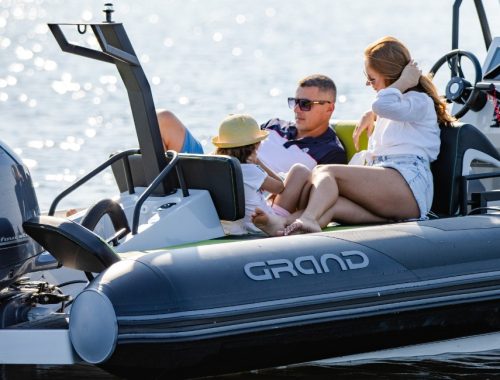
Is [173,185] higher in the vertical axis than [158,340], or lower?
higher

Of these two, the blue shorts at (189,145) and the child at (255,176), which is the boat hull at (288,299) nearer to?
the child at (255,176)

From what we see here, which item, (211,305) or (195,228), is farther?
(195,228)

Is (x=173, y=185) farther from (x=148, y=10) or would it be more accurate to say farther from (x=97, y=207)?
(x=148, y=10)

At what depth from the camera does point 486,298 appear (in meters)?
5.01

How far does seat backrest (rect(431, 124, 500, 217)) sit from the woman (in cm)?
7

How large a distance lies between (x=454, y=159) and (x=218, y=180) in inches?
44.0

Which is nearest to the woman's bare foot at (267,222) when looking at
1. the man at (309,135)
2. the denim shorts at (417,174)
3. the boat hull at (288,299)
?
the boat hull at (288,299)

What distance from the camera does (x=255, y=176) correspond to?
543 cm

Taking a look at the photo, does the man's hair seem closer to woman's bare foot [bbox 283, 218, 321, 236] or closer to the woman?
the woman

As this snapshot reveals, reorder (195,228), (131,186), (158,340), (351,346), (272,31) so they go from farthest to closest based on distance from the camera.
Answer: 1. (272,31)
2. (131,186)
3. (195,228)
4. (351,346)
5. (158,340)

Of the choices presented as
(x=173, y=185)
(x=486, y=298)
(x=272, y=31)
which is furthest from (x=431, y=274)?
(x=272, y=31)

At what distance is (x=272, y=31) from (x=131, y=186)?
916 inches

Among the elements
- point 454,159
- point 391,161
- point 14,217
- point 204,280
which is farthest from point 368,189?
point 14,217

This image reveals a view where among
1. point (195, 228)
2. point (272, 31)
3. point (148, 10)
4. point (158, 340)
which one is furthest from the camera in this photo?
point (148, 10)
